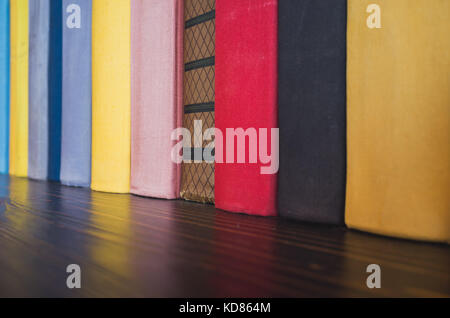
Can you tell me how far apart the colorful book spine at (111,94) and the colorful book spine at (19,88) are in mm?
983

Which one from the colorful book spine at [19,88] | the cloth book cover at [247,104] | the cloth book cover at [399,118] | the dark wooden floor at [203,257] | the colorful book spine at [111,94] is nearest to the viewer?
the dark wooden floor at [203,257]

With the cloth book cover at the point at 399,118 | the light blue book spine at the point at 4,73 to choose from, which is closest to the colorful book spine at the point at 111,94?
the cloth book cover at the point at 399,118

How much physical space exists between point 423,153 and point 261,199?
1.35 feet

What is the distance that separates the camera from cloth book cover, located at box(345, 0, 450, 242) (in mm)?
660

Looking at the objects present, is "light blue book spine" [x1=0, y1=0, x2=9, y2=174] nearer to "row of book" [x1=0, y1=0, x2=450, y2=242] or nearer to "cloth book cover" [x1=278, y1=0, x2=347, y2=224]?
"row of book" [x1=0, y1=0, x2=450, y2=242]

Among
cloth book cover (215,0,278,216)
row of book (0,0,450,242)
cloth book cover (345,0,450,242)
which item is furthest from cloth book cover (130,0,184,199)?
A: cloth book cover (345,0,450,242)

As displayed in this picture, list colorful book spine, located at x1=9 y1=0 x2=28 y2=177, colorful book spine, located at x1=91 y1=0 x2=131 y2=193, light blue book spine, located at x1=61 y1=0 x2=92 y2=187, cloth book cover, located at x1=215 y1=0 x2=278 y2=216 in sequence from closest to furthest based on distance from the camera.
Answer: cloth book cover, located at x1=215 y1=0 x2=278 y2=216 < colorful book spine, located at x1=91 y1=0 x2=131 y2=193 < light blue book spine, located at x1=61 y1=0 x2=92 y2=187 < colorful book spine, located at x1=9 y1=0 x2=28 y2=177

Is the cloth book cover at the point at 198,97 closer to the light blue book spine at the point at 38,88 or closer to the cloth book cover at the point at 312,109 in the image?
the cloth book cover at the point at 312,109

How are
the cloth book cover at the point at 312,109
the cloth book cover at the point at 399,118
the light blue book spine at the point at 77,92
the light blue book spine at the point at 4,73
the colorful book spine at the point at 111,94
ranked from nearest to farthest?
1. the cloth book cover at the point at 399,118
2. the cloth book cover at the point at 312,109
3. the colorful book spine at the point at 111,94
4. the light blue book spine at the point at 77,92
5. the light blue book spine at the point at 4,73

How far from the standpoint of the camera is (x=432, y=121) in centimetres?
66

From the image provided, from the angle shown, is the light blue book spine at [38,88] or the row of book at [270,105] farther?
the light blue book spine at [38,88]

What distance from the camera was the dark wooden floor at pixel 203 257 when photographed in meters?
0.44

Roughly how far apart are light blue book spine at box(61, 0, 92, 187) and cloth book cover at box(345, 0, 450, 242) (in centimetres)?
123
